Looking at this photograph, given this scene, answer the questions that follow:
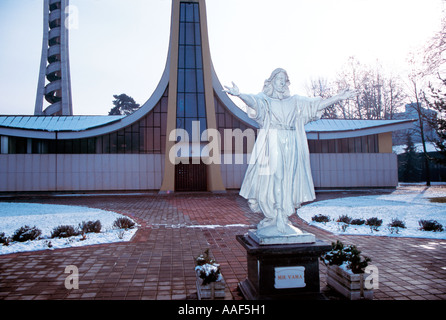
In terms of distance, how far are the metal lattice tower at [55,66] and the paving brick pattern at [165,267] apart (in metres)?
33.7

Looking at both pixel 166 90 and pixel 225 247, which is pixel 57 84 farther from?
pixel 225 247

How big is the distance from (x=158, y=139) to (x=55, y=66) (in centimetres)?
2297

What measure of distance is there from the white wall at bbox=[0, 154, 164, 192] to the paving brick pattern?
1375 centimetres

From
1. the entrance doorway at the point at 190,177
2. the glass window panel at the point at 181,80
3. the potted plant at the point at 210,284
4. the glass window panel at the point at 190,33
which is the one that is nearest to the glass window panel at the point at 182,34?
the glass window panel at the point at 190,33

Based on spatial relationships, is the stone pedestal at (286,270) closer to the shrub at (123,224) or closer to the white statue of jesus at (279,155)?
the white statue of jesus at (279,155)

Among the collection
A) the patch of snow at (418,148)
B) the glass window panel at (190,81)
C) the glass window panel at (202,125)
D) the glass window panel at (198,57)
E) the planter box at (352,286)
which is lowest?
the planter box at (352,286)

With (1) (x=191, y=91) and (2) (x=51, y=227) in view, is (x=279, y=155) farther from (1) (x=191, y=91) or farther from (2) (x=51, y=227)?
(1) (x=191, y=91)

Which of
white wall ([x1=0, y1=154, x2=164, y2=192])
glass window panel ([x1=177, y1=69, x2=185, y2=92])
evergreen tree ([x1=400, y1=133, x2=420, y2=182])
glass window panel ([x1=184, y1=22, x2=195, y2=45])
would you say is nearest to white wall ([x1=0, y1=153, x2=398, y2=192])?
white wall ([x1=0, y1=154, x2=164, y2=192])

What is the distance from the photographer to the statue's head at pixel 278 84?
3920 mm

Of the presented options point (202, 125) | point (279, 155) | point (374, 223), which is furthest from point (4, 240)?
point (202, 125)

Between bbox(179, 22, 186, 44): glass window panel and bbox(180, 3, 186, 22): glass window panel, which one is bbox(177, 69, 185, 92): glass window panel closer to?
bbox(179, 22, 186, 44): glass window panel

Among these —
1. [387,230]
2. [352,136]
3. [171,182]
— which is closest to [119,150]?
[171,182]

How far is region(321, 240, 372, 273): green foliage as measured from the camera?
3895 millimetres
